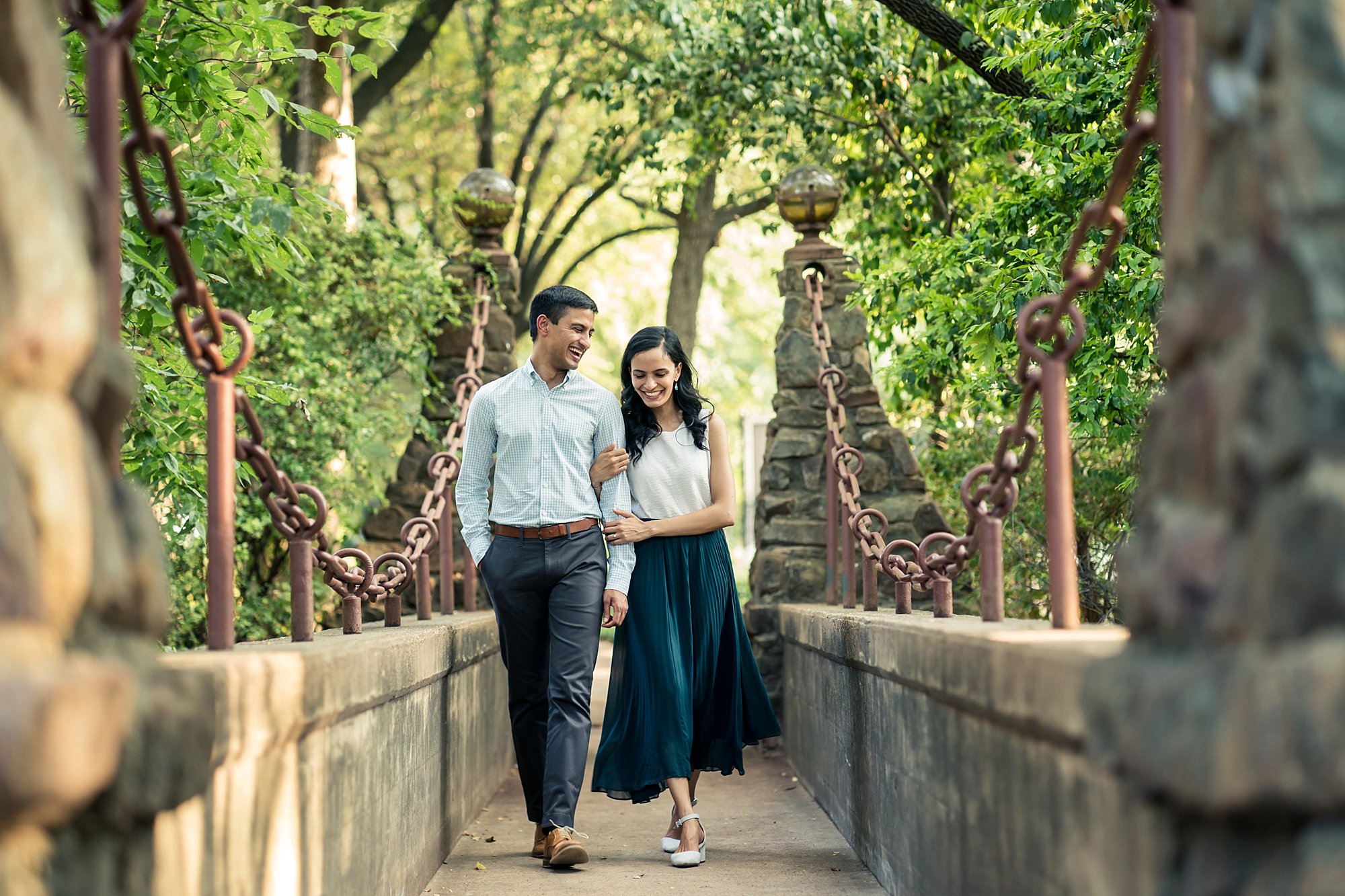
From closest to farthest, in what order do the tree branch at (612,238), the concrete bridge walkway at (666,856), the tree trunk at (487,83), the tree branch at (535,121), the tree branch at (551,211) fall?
1. the concrete bridge walkway at (666,856)
2. the tree trunk at (487,83)
3. the tree branch at (535,121)
4. the tree branch at (551,211)
5. the tree branch at (612,238)

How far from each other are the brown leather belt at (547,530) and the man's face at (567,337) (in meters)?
0.63

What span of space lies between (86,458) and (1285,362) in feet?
5.68

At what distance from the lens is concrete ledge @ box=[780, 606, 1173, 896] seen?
7.37 ft

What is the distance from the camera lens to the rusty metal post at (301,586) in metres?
3.73

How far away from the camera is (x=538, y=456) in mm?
5051

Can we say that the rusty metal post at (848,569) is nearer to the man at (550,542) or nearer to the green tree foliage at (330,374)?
the man at (550,542)

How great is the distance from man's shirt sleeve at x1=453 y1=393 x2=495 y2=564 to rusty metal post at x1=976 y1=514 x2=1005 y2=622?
2095mm

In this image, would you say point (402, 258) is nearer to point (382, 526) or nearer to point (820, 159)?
point (382, 526)

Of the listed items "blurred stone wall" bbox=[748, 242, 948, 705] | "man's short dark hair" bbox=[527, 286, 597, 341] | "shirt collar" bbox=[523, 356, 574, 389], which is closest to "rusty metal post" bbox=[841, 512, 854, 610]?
"blurred stone wall" bbox=[748, 242, 948, 705]

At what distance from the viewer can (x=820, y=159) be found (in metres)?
11.9

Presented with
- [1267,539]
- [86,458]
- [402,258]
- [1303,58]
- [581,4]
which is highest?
[581,4]

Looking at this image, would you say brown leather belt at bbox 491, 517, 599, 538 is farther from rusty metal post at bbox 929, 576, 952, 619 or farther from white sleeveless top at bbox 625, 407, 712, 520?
rusty metal post at bbox 929, 576, 952, 619

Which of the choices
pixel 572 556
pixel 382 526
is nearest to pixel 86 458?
pixel 572 556

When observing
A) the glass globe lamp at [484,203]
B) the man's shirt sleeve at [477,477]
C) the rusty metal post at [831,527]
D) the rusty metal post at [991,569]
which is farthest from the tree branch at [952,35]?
the rusty metal post at [991,569]
